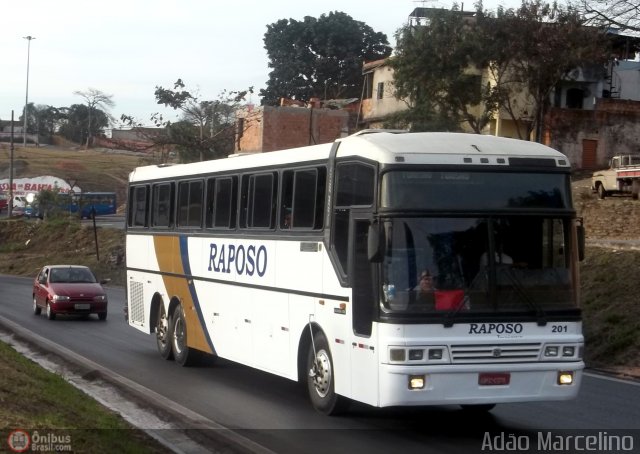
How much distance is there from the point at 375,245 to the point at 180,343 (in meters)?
8.66

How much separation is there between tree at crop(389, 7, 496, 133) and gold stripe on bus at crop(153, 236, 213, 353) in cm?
2851

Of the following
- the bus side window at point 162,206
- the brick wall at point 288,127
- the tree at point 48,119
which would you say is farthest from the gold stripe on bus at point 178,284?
the tree at point 48,119

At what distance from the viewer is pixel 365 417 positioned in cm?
1266

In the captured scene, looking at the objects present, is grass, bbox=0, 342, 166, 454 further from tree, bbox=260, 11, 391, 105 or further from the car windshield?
tree, bbox=260, 11, 391, 105

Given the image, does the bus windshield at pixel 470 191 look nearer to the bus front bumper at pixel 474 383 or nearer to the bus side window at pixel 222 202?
the bus front bumper at pixel 474 383

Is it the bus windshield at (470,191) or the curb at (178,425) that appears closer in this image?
the curb at (178,425)

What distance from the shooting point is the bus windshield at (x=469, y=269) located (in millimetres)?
10883

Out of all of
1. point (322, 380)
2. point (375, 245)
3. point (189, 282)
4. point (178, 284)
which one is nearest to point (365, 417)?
point (322, 380)

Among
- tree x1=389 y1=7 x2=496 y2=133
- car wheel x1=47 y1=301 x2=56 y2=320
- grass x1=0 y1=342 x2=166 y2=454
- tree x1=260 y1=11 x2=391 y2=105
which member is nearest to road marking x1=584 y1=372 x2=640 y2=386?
grass x1=0 y1=342 x2=166 y2=454

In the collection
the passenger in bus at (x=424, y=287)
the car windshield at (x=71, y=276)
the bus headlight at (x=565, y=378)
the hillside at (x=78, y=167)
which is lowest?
the car windshield at (x=71, y=276)

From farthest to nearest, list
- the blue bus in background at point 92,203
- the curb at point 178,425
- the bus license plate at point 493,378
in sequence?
the blue bus in background at point 92,203 → the bus license plate at point 493,378 → the curb at point 178,425

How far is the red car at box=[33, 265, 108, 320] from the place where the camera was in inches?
1172

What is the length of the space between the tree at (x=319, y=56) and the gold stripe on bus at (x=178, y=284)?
2758 inches

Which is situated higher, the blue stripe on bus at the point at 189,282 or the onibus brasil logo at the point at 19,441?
the blue stripe on bus at the point at 189,282
